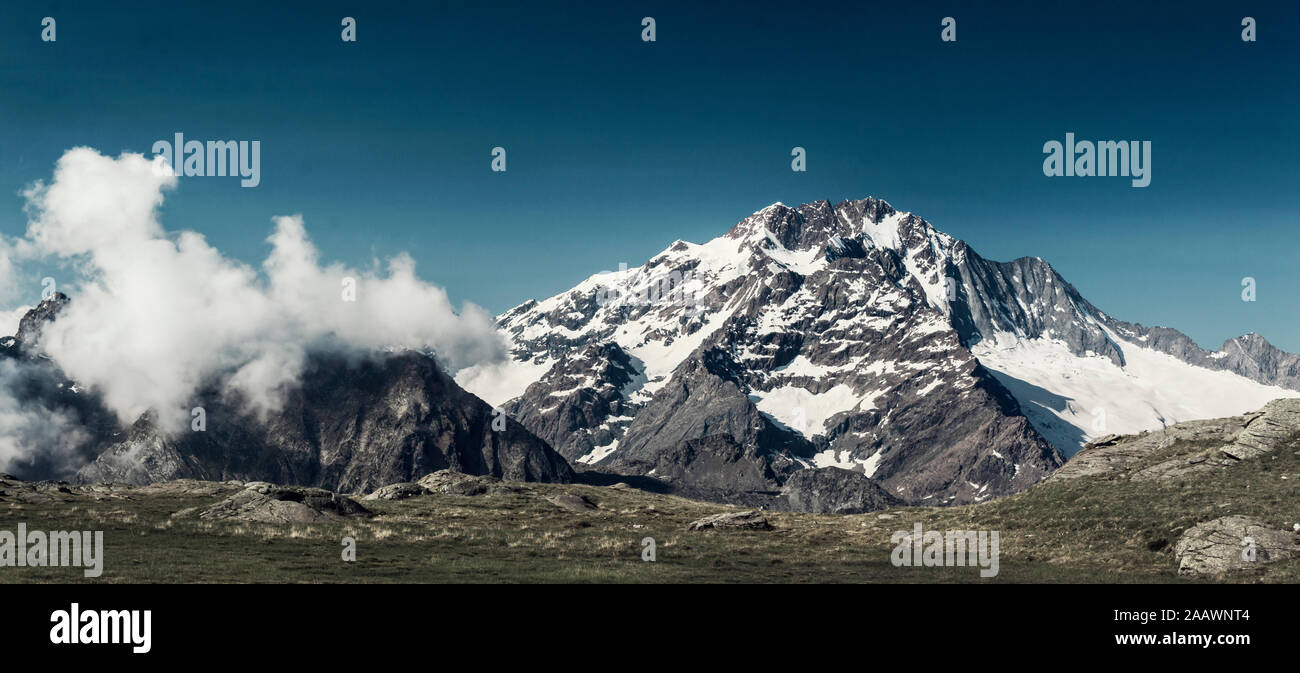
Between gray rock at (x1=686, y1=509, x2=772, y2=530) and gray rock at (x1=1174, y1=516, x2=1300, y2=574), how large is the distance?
93.1ft

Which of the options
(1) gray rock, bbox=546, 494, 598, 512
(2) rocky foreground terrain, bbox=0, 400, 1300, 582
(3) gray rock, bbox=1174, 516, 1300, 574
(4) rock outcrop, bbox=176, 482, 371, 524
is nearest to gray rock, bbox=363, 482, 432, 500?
(2) rocky foreground terrain, bbox=0, 400, 1300, 582

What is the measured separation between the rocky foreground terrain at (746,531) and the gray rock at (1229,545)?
10 centimetres

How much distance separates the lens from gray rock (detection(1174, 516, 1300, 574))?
4272cm

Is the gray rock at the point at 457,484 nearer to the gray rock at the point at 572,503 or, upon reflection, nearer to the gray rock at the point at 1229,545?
the gray rock at the point at 572,503

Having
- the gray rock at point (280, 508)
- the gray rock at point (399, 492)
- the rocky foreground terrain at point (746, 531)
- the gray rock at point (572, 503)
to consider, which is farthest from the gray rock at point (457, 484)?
the gray rock at point (280, 508)

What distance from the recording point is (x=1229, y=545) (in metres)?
44.2

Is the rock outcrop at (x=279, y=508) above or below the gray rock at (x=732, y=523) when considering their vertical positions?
above

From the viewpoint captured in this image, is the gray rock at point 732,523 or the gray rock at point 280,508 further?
the gray rock at point 732,523

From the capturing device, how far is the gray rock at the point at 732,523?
219ft

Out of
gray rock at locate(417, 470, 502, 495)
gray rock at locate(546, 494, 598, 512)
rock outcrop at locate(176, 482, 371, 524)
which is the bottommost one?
gray rock at locate(417, 470, 502, 495)

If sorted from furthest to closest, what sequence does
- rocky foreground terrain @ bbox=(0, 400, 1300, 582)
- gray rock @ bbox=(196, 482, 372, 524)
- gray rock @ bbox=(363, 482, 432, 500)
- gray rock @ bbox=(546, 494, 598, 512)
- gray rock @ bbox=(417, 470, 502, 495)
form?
gray rock @ bbox=(417, 470, 502, 495), gray rock @ bbox=(363, 482, 432, 500), gray rock @ bbox=(546, 494, 598, 512), gray rock @ bbox=(196, 482, 372, 524), rocky foreground terrain @ bbox=(0, 400, 1300, 582)

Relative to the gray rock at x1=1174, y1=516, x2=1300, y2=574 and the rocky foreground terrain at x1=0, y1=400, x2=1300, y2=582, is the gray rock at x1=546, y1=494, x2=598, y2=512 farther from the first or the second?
the gray rock at x1=1174, y1=516, x2=1300, y2=574
